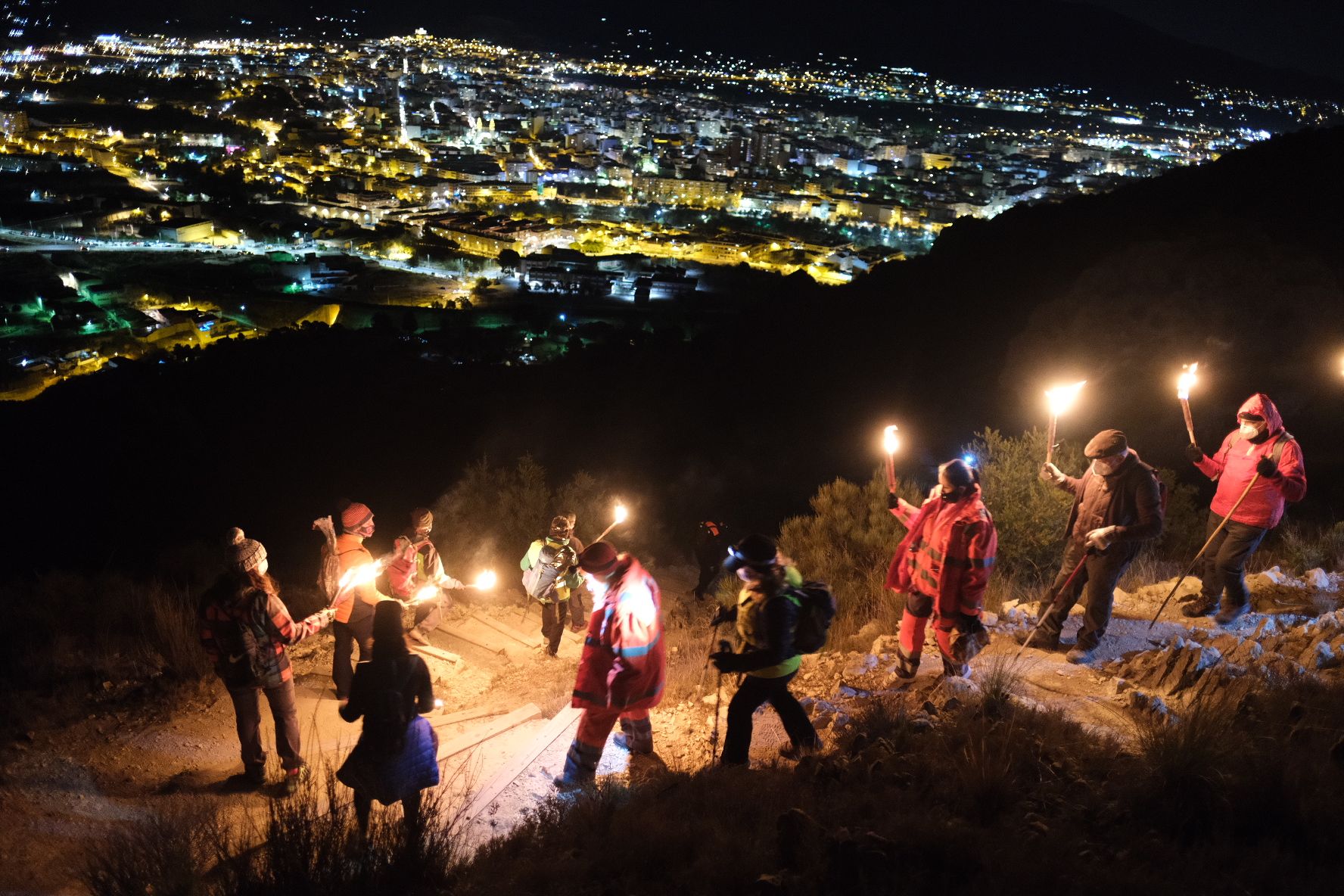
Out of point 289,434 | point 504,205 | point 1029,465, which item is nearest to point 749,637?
point 1029,465

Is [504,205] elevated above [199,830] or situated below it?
above

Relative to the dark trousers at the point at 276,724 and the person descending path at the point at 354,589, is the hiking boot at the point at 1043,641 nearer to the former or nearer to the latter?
the person descending path at the point at 354,589

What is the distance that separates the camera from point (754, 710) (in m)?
4.35

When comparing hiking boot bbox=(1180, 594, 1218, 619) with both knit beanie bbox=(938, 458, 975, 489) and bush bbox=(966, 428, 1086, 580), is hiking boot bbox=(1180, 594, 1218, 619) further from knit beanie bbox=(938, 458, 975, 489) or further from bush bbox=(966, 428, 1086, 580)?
knit beanie bbox=(938, 458, 975, 489)

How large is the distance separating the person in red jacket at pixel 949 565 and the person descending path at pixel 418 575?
3368 millimetres

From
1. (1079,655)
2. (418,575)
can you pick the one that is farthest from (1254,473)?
(418,575)

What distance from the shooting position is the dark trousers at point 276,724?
482cm

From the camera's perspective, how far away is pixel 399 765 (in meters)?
3.72

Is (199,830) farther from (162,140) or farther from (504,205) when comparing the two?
(162,140)

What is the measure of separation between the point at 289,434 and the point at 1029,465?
1971 cm

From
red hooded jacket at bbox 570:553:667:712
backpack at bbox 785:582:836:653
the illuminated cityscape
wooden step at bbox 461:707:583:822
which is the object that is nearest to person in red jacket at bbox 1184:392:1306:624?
backpack at bbox 785:582:836:653

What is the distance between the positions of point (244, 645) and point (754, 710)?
9.27 feet

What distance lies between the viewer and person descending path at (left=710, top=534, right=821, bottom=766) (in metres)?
4.12

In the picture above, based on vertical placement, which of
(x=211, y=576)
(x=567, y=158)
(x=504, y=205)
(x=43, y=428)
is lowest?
(x=43, y=428)
